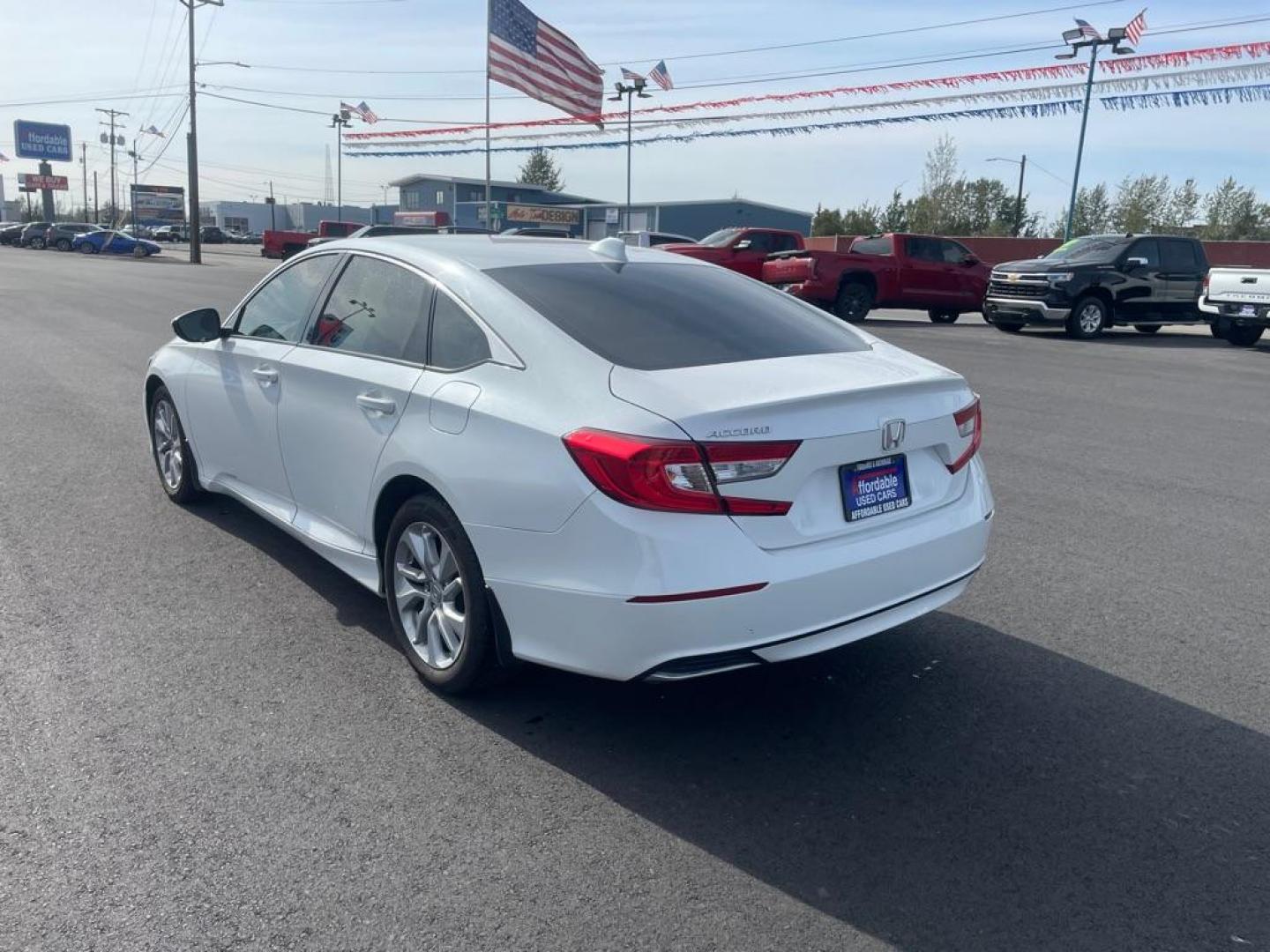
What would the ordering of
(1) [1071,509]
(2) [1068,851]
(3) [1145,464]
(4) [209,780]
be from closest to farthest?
(2) [1068,851] → (4) [209,780] → (1) [1071,509] → (3) [1145,464]

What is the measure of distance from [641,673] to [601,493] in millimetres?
553

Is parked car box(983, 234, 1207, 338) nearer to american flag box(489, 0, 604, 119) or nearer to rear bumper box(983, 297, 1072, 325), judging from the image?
rear bumper box(983, 297, 1072, 325)

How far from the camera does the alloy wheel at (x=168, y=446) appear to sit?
6145 millimetres

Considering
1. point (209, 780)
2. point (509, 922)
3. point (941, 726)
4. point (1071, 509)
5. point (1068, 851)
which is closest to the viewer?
point (509, 922)

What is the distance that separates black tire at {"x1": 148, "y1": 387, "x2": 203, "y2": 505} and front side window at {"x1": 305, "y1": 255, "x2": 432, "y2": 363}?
173cm

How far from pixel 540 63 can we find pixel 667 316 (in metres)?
30.7

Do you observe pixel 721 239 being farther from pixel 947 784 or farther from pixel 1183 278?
pixel 947 784

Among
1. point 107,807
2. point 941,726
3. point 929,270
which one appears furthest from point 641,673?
point 929,270

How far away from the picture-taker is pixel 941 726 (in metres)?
3.75

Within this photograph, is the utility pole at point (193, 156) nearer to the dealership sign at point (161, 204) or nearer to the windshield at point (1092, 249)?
the windshield at point (1092, 249)

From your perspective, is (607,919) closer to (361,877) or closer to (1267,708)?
(361,877)

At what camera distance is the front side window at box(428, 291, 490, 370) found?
150 inches

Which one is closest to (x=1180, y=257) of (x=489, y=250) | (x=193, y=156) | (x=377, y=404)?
(x=489, y=250)

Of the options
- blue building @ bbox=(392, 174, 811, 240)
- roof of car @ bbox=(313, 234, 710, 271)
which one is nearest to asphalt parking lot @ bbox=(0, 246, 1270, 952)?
roof of car @ bbox=(313, 234, 710, 271)
